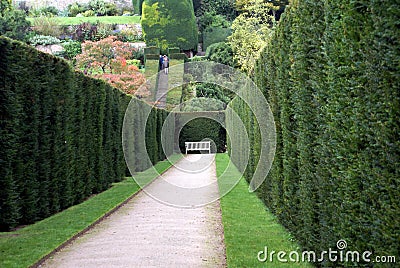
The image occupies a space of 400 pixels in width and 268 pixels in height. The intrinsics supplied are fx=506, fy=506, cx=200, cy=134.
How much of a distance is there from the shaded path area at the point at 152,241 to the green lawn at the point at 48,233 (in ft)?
0.60

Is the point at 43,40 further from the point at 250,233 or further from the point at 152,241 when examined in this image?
the point at 250,233

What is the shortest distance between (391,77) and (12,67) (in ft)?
20.3

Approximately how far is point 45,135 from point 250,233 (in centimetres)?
406

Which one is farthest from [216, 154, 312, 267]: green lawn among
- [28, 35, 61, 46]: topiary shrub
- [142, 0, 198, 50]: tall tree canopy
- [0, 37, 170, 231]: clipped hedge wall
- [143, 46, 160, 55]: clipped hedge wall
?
[142, 0, 198, 50]: tall tree canopy

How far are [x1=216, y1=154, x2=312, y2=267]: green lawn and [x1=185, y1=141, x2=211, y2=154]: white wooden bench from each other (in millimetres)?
19035

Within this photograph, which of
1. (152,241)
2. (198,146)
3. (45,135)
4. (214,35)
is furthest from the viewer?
(214,35)

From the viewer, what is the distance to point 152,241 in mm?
6578

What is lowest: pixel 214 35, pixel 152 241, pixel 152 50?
pixel 152 241

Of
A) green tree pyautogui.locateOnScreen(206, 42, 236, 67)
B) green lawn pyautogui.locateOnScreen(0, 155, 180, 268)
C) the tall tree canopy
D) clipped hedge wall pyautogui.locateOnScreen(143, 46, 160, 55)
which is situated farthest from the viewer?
the tall tree canopy

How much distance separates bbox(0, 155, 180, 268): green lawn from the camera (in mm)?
5785

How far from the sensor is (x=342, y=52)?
151 inches

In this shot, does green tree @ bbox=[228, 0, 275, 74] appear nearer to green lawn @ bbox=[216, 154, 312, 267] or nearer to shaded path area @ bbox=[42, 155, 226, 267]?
green lawn @ bbox=[216, 154, 312, 267]

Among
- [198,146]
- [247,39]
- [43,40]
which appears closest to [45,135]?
Result: [198,146]

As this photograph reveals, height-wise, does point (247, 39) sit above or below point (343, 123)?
above
